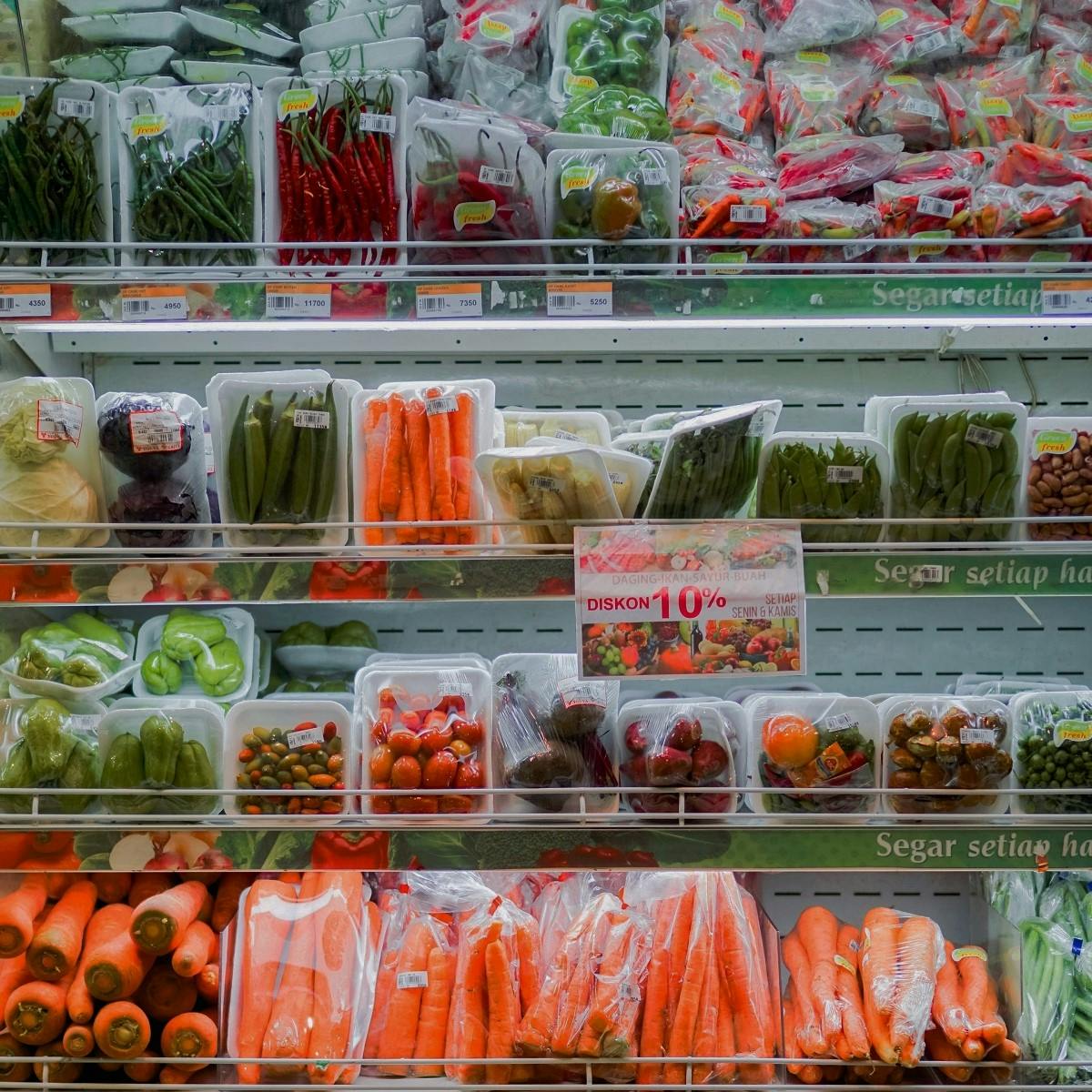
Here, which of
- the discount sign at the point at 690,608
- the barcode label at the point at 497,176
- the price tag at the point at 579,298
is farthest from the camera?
the barcode label at the point at 497,176

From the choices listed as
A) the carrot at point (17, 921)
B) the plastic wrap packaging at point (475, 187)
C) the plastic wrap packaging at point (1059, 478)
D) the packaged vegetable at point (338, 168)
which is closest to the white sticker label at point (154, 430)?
the packaged vegetable at point (338, 168)

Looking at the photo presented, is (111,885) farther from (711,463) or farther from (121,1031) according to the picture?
(711,463)

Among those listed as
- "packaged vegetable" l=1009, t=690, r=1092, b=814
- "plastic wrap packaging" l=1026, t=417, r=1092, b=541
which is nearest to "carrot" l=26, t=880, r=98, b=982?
"packaged vegetable" l=1009, t=690, r=1092, b=814

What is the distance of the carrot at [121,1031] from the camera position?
1.60 m

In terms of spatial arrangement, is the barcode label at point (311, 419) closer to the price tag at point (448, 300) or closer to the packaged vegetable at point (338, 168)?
the price tag at point (448, 300)

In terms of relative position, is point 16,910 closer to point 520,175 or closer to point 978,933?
point 520,175

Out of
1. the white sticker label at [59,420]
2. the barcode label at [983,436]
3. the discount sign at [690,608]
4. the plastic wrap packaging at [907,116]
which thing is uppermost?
the plastic wrap packaging at [907,116]

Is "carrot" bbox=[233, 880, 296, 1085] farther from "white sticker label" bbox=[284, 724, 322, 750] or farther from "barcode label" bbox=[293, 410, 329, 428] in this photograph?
"barcode label" bbox=[293, 410, 329, 428]

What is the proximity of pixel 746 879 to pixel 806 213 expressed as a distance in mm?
1206

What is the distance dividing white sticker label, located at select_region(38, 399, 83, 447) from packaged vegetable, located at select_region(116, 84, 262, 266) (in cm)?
32

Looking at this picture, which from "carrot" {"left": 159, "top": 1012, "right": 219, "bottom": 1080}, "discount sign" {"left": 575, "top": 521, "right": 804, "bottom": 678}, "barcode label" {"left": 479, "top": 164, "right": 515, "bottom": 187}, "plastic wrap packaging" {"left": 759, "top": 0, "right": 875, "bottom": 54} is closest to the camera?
"discount sign" {"left": 575, "top": 521, "right": 804, "bottom": 678}

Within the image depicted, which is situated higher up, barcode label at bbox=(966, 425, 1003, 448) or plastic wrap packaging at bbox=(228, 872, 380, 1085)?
barcode label at bbox=(966, 425, 1003, 448)

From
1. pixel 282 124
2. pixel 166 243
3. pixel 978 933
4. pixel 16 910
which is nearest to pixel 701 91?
pixel 282 124

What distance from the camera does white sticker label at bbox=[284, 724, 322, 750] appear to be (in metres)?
1.59
